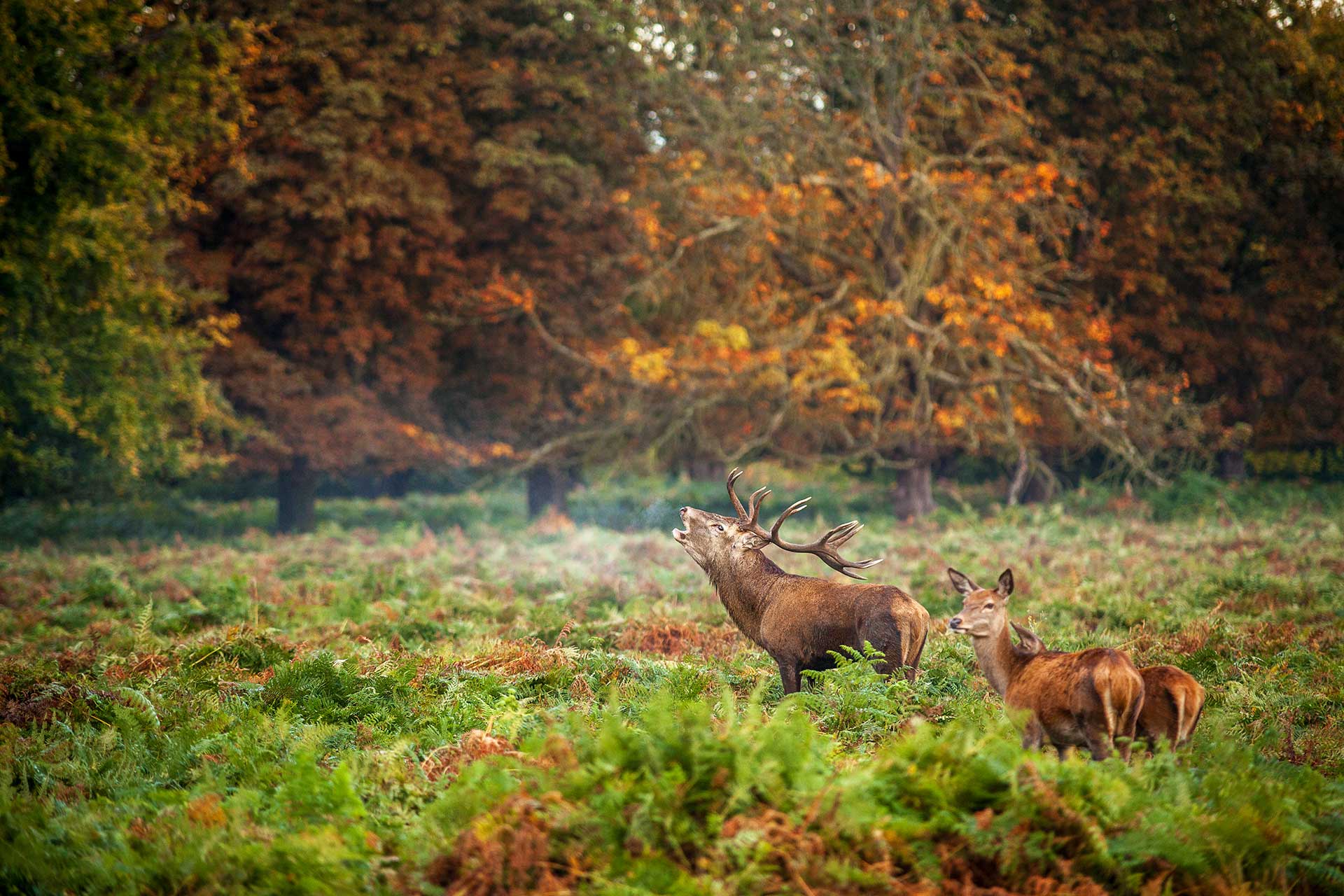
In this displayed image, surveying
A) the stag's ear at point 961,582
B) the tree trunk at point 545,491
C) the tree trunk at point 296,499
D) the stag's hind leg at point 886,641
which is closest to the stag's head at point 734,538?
the stag's hind leg at point 886,641

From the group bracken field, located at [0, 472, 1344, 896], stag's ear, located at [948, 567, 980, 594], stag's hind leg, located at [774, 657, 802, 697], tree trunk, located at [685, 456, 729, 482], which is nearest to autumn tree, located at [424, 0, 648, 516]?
bracken field, located at [0, 472, 1344, 896]

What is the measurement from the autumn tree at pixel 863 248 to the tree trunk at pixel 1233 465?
4.25 meters

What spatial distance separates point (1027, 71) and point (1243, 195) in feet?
22.7

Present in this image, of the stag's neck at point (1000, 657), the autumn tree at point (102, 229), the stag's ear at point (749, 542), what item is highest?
the autumn tree at point (102, 229)

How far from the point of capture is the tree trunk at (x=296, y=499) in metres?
26.4

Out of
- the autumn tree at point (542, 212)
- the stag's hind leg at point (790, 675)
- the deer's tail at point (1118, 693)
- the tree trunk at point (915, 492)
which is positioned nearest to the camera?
the deer's tail at point (1118, 693)

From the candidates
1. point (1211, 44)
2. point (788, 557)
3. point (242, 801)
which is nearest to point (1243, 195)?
point (1211, 44)

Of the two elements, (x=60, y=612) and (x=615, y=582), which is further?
(x=615, y=582)

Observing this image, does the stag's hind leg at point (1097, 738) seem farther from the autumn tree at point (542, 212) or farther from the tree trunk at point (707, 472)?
the tree trunk at point (707, 472)

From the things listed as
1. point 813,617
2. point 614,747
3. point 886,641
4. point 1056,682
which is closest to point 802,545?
point 813,617

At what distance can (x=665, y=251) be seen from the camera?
2680 centimetres

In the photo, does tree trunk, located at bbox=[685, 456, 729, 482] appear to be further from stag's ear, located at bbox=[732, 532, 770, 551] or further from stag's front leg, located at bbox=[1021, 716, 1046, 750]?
stag's front leg, located at bbox=[1021, 716, 1046, 750]

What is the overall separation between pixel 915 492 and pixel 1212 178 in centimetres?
994

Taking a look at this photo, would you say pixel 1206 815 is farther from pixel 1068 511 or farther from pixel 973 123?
pixel 973 123
